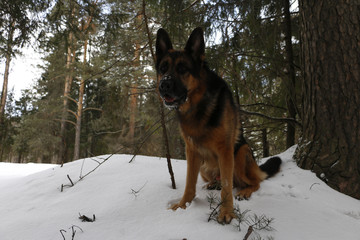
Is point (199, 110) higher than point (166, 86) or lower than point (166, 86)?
lower

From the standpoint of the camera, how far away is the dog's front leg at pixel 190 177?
7.62 ft

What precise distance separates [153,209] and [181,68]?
1.49 m

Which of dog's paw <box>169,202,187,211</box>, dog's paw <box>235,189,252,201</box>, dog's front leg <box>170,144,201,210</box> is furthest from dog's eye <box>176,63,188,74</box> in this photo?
dog's paw <box>235,189,252,201</box>

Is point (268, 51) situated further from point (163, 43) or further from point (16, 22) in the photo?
point (16, 22)

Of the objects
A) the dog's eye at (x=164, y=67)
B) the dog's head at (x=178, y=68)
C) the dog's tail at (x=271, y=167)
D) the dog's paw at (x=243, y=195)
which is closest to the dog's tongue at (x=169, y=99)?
the dog's head at (x=178, y=68)

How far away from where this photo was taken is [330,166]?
278 centimetres

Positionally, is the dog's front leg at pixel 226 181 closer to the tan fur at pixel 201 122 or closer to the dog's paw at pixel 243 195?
the tan fur at pixel 201 122

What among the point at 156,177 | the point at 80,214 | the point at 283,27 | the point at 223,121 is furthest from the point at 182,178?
the point at 283,27

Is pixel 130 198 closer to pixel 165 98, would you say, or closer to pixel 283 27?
pixel 165 98

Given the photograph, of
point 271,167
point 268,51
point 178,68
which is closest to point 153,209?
point 178,68

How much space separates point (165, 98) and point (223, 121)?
0.66m

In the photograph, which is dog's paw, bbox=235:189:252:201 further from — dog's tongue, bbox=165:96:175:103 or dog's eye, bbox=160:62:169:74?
dog's eye, bbox=160:62:169:74

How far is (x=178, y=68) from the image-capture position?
2346 mm

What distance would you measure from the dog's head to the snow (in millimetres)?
1085
